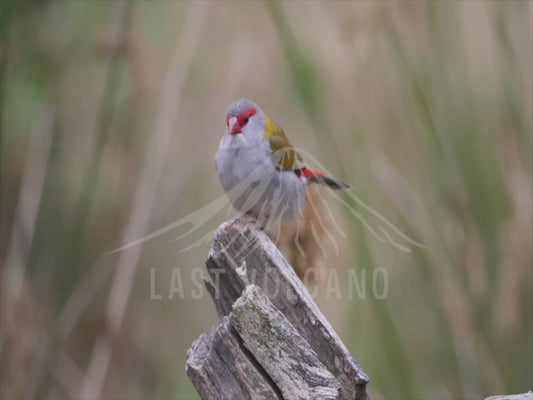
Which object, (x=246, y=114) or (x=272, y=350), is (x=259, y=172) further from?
(x=272, y=350)

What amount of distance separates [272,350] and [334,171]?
178 cm

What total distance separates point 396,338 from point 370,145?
1.00m

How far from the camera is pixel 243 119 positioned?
294 centimetres

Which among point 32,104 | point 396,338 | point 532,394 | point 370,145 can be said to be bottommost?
point 532,394

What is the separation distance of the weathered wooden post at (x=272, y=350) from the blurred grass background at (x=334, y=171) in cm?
83

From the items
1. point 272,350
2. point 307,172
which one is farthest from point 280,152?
point 272,350

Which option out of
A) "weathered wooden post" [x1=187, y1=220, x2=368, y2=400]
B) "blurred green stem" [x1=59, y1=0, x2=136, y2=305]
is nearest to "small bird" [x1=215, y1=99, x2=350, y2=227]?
"blurred green stem" [x1=59, y1=0, x2=136, y2=305]

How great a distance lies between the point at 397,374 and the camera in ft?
9.66

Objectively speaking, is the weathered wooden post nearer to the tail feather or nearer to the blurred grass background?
the blurred grass background

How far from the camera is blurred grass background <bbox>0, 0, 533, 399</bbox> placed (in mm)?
2949

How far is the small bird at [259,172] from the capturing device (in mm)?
2809

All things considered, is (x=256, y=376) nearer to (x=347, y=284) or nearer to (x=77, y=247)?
(x=347, y=284)

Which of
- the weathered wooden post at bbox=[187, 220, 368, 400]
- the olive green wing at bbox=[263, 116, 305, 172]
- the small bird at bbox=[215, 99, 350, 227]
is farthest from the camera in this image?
the olive green wing at bbox=[263, 116, 305, 172]

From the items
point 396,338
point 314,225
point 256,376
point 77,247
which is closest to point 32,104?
point 77,247
